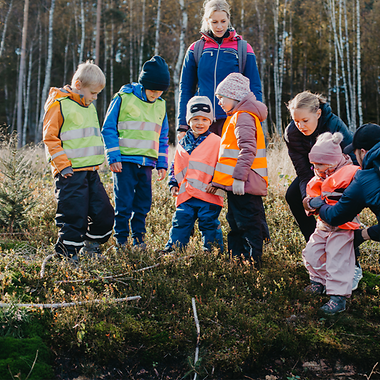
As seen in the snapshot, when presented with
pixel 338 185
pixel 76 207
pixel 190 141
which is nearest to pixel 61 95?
pixel 76 207

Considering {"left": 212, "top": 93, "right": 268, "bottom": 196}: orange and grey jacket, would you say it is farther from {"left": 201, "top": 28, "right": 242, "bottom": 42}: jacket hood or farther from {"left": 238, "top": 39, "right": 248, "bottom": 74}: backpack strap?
{"left": 201, "top": 28, "right": 242, "bottom": 42}: jacket hood

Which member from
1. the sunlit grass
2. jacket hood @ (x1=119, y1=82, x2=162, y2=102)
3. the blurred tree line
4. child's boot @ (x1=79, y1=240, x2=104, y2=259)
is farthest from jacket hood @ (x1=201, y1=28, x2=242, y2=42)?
the blurred tree line

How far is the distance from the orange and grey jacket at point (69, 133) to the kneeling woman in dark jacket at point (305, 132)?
7.16 feet

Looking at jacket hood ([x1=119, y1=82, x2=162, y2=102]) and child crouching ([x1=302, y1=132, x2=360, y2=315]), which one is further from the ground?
jacket hood ([x1=119, y1=82, x2=162, y2=102])

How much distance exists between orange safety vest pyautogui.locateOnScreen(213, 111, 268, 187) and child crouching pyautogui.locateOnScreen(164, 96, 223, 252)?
8.8 inches

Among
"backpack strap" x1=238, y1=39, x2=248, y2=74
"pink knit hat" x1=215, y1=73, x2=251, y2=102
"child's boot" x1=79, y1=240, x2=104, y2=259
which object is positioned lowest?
"child's boot" x1=79, y1=240, x2=104, y2=259

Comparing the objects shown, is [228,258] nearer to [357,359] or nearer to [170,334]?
[170,334]

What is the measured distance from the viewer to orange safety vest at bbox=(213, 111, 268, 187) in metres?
3.70

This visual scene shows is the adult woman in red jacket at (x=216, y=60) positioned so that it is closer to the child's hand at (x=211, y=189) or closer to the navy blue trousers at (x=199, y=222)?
the child's hand at (x=211, y=189)

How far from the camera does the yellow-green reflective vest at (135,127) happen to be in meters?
4.12

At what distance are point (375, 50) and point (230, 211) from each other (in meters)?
26.7

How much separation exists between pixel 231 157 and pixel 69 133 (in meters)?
1.76

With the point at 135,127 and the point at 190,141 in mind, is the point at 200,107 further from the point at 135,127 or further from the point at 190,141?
the point at 135,127

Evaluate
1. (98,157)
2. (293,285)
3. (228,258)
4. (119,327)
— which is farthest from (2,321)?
(293,285)
